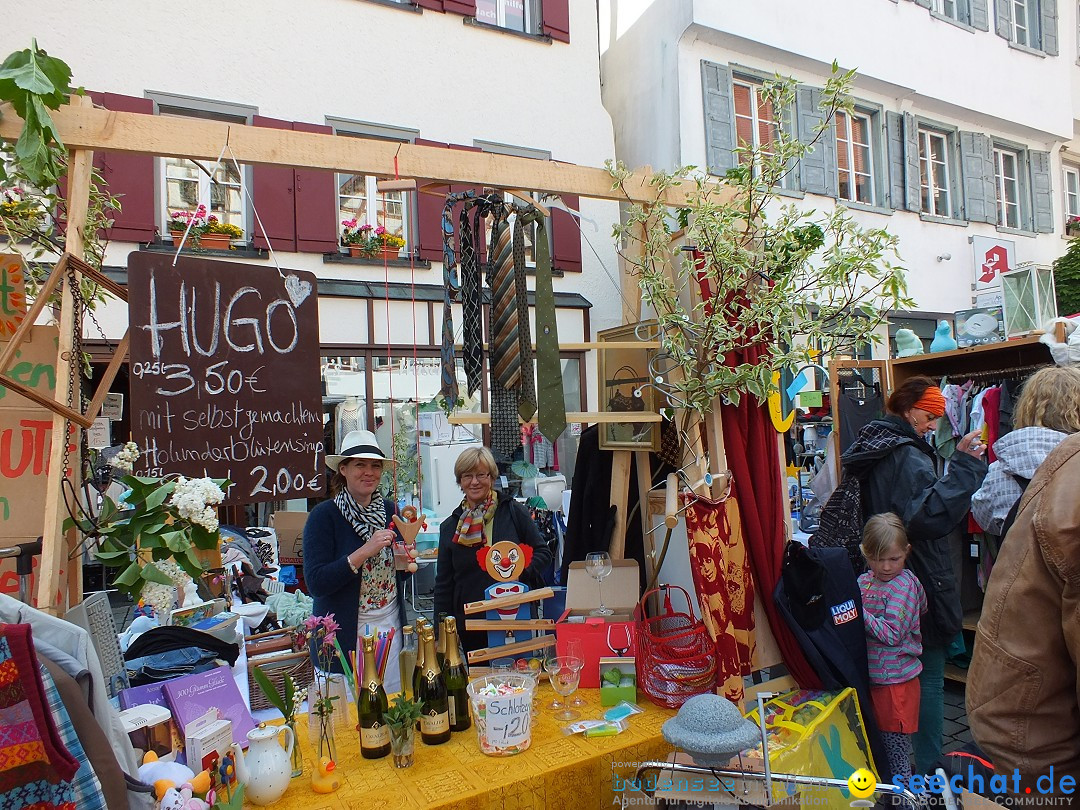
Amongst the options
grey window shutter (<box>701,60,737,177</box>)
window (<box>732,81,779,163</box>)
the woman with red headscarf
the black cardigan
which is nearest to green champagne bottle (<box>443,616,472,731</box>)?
the black cardigan

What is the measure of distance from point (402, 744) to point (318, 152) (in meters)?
1.83

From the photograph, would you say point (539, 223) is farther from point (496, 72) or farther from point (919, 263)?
point (919, 263)

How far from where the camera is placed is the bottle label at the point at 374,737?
1963 mm

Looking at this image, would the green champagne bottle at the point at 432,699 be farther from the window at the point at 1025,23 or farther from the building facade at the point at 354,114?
the window at the point at 1025,23

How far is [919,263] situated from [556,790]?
10370mm

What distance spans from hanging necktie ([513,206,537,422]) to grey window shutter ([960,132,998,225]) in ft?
34.4

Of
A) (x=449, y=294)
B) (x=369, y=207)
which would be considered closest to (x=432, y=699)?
(x=449, y=294)

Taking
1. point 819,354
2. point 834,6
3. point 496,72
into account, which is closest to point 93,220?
point 819,354

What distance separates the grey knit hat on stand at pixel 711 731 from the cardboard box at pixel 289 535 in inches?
210

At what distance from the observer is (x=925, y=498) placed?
10.3 feet

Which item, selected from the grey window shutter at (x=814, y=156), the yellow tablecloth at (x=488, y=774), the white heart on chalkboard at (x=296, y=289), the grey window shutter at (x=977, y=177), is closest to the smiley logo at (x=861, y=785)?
the yellow tablecloth at (x=488, y=774)

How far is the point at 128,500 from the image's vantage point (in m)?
1.90

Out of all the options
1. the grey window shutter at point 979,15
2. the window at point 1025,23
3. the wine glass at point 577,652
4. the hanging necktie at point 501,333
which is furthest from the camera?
the window at point 1025,23

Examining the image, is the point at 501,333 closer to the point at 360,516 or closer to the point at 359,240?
the point at 360,516
